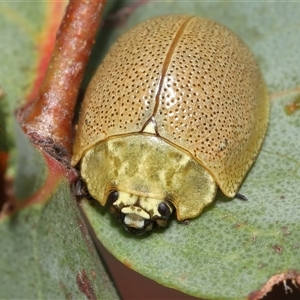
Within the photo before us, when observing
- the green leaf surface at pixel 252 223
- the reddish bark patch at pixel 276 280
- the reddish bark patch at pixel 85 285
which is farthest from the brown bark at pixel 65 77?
the reddish bark patch at pixel 276 280

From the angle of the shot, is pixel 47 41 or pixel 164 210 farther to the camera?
pixel 47 41

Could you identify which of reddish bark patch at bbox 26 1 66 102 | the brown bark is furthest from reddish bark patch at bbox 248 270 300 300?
reddish bark patch at bbox 26 1 66 102

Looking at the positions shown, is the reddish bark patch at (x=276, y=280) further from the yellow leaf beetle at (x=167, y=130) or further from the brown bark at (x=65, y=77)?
the brown bark at (x=65, y=77)

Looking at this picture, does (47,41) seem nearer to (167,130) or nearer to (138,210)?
(167,130)

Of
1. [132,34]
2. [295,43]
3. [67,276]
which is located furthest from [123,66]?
[67,276]

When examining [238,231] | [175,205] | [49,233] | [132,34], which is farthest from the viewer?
[132,34]

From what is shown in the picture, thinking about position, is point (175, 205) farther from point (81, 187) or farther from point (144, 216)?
point (81, 187)

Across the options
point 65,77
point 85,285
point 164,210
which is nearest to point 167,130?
point 164,210
